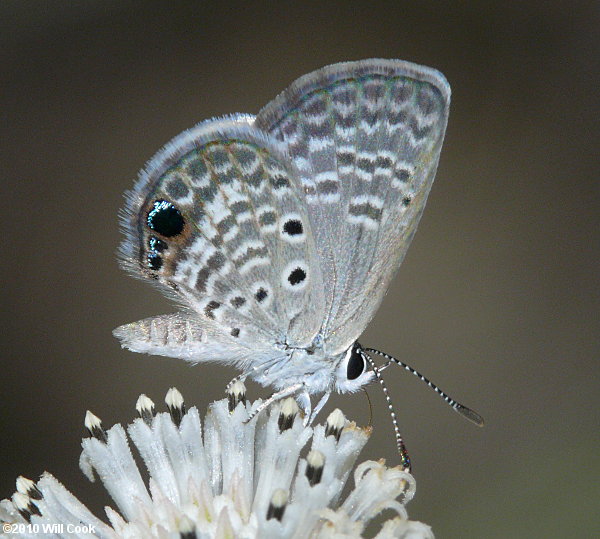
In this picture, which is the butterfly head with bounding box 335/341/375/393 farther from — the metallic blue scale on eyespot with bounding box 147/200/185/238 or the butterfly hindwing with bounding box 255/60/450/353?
the metallic blue scale on eyespot with bounding box 147/200/185/238

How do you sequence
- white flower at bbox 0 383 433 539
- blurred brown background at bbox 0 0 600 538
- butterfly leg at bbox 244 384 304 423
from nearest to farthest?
white flower at bbox 0 383 433 539, butterfly leg at bbox 244 384 304 423, blurred brown background at bbox 0 0 600 538

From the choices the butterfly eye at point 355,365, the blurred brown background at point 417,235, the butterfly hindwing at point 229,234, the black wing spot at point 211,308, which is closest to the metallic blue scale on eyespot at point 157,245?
the butterfly hindwing at point 229,234

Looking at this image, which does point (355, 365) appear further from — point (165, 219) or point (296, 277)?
point (165, 219)

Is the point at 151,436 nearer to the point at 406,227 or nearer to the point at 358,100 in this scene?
the point at 406,227

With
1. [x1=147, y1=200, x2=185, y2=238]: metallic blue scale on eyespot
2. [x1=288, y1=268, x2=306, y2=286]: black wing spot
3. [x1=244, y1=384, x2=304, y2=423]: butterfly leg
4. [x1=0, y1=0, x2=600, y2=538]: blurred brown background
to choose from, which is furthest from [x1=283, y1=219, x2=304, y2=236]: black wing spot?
[x1=0, y1=0, x2=600, y2=538]: blurred brown background

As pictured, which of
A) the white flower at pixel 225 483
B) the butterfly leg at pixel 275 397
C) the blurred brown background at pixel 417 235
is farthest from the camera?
the blurred brown background at pixel 417 235

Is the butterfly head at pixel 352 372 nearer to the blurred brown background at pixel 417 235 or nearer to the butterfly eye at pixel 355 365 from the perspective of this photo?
the butterfly eye at pixel 355 365

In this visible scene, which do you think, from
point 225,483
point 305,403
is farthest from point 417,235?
point 225,483
